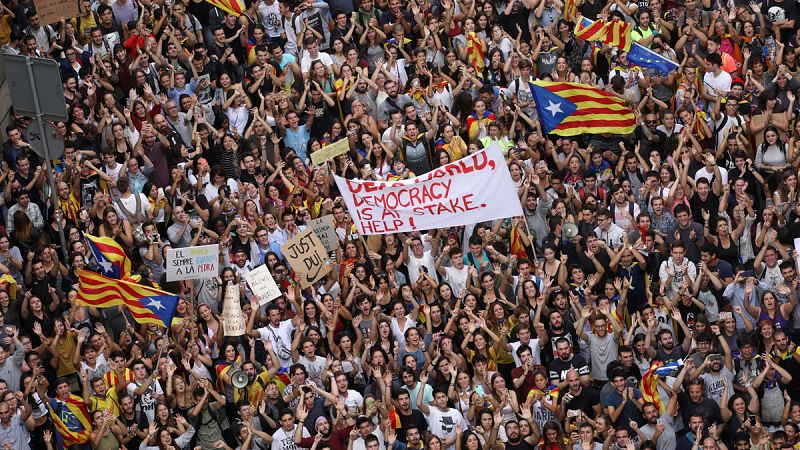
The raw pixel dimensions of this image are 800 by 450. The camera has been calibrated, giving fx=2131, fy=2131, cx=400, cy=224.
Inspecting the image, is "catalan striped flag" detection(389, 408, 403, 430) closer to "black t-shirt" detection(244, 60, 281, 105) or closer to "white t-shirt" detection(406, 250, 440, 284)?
"white t-shirt" detection(406, 250, 440, 284)

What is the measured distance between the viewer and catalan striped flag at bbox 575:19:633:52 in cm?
2748

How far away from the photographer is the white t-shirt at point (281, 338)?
23672mm

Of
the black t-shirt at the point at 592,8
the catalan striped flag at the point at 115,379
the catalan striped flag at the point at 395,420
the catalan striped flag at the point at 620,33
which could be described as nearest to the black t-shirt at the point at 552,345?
the catalan striped flag at the point at 395,420

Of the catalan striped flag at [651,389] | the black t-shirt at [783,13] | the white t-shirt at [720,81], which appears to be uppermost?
the black t-shirt at [783,13]

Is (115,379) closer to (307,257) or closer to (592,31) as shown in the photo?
(307,257)

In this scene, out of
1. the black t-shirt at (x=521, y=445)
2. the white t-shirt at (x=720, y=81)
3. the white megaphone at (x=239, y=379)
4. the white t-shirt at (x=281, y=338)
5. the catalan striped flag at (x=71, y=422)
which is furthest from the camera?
the white t-shirt at (x=720, y=81)

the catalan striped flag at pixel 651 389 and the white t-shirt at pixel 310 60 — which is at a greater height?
the white t-shirt at pixel 310 60

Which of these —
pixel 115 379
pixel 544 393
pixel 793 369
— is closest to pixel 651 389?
pixel 544 393

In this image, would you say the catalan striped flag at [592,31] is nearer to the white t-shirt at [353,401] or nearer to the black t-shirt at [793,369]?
the black t-shirt at [793,369]

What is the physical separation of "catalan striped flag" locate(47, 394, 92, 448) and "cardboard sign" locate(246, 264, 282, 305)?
8.13ft

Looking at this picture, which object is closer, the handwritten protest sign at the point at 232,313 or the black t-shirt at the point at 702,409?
the black t-shirt at the point at 702,409

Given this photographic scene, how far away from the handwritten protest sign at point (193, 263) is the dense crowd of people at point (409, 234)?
1.07ft

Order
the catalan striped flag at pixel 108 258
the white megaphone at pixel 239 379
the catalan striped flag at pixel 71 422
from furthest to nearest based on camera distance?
the catalan striped flag at pixel 108 258
the white megaphone at pixel 239 379
the catalan striped flag at pixel 71 422

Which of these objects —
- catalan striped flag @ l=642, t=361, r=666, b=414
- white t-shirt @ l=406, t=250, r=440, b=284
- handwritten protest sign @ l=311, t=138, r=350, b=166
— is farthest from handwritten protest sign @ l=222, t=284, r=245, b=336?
catalan striped flag @ l=642, t=361, r=666, b=414
